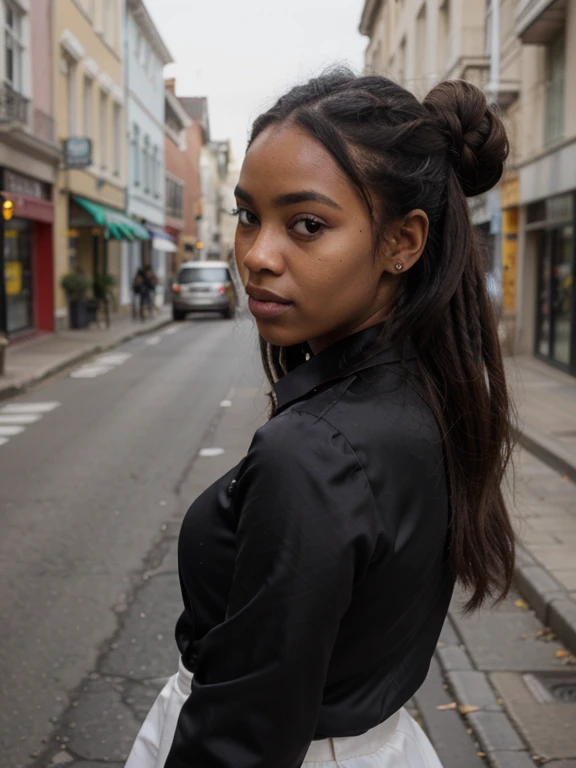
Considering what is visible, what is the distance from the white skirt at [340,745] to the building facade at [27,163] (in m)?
17.3

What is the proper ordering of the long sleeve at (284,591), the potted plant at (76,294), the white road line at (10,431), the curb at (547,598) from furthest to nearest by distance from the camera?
the potted plant at (76,294) < the white road line at (10,431) < the curb at (547,598) < the long sleeve at (284,591)

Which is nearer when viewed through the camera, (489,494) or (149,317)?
(489,494)

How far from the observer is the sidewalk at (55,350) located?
45.8 ft

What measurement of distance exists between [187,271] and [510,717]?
87.3 ft

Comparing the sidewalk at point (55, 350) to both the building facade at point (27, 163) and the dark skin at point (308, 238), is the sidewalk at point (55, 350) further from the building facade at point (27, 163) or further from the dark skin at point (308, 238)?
the dark skin at point (308, 238)

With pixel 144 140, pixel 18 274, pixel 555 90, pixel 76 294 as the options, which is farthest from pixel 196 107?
pixel 555 90

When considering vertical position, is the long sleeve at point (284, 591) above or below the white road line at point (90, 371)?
above

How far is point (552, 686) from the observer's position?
12.7ft

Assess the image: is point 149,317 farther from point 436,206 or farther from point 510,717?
point 436,206

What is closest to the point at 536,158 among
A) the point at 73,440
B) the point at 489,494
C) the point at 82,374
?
the point at 82,374

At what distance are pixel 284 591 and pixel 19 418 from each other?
411 inches

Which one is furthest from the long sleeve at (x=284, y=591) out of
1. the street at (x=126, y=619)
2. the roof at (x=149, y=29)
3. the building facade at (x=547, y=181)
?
the roof at (x=149, y=29)

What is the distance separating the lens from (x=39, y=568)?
5.47m

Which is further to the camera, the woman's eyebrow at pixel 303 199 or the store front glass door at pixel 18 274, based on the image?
the store front glass door at pixel 18 274
